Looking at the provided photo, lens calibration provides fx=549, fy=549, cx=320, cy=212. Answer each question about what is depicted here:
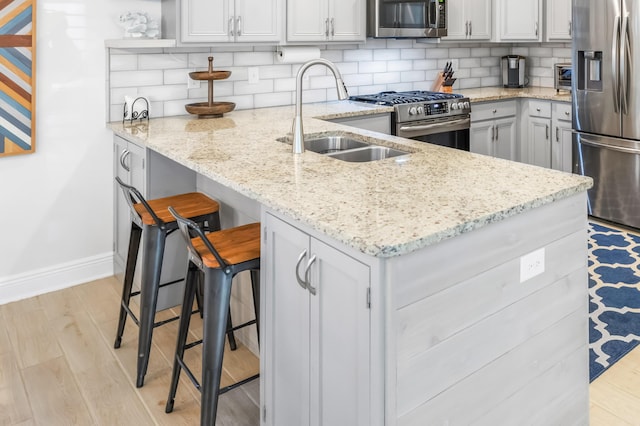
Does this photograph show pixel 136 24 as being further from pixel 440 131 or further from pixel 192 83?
pixel 440 131

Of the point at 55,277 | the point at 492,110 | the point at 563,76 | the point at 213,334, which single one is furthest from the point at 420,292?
the point at 563,76

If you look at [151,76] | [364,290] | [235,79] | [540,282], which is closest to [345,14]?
[235,79]

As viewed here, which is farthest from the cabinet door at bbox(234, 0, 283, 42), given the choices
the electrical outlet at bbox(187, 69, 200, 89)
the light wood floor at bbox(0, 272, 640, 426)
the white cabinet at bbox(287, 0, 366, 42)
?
the light wood floor at bbox(0, 272, 640, 426)

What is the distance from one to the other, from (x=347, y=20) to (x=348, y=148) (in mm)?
1631

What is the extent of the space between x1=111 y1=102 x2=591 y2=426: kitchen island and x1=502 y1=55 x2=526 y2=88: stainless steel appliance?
3595 mm

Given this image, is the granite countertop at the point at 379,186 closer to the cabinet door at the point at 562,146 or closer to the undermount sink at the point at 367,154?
the undermount sink at the point at 367,154

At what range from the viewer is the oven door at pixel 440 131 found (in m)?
4.02

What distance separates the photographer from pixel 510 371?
1.64m

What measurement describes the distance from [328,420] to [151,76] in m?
2.62

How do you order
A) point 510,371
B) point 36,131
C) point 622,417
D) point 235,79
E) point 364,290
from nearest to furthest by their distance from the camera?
point 364,290, point 510,371, point 622,417, point 36,131, point 235,79

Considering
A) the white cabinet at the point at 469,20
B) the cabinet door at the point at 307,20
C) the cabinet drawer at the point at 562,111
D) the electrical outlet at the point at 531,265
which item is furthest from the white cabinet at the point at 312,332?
the cabinet drawer at the point at 562,111

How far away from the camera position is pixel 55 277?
3.29m

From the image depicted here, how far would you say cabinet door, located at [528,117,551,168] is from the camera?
475 cm

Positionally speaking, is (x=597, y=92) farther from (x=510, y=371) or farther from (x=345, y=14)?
(x=510, y=371)
